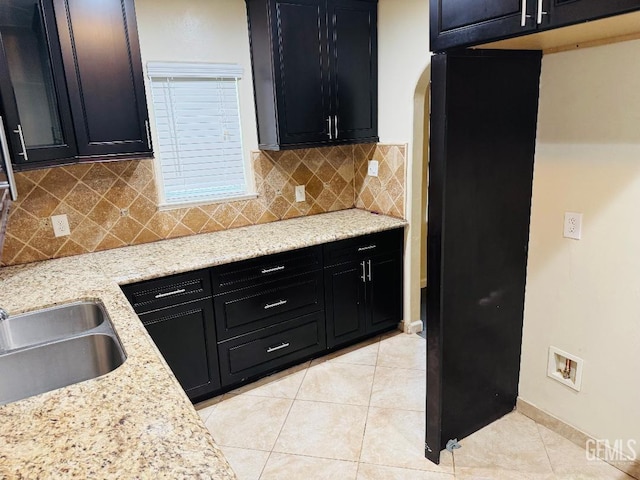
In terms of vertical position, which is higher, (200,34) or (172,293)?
(200,34)

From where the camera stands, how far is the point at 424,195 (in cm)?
383

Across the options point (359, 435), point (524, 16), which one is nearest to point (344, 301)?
point (359, 435)

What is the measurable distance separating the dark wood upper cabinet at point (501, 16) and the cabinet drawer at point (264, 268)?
146 centimetres

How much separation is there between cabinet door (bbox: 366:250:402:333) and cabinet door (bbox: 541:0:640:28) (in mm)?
1959

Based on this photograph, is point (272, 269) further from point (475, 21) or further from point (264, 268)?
point (475, 21)

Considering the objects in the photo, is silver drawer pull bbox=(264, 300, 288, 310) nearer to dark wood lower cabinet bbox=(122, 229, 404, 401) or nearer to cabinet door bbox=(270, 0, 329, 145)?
dark wood lower cabinet bbox=(122, 229, 404, 401)

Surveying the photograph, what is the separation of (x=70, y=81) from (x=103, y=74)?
0.16 metres

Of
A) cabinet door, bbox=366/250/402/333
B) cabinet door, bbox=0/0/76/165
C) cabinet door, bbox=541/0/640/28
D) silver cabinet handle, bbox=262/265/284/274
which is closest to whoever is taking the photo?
cabinet door, bbox=541/0/640/28

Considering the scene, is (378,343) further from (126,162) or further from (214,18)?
(214,18)

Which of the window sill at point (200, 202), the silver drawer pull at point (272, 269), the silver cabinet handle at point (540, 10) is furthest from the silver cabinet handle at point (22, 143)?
the silver cabinet handle at point (540, 10)

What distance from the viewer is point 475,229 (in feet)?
6.63

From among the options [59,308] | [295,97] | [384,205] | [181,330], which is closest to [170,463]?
[59,308]

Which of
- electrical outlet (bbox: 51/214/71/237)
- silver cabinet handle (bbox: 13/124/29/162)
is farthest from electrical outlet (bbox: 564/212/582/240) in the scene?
electrical outlet (bbox: 51/214/71/237)

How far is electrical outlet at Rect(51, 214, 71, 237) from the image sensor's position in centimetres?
253
